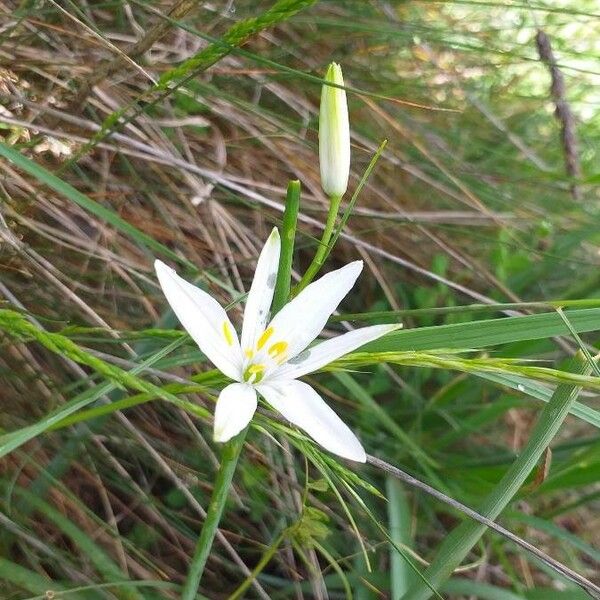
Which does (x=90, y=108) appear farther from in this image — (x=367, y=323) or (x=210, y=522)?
(x=210, y=522)

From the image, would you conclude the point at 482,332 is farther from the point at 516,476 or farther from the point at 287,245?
the point at 287,245

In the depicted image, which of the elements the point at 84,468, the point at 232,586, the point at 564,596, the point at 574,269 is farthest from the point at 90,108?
the point at 574,269

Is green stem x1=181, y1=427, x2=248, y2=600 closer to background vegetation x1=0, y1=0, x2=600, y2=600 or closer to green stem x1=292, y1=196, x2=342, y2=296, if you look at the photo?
background vegetation x1=0, y1=0, x2=600, y2=600

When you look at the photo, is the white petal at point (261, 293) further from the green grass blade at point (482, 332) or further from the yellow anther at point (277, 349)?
the green grass blade at point (482, 332)

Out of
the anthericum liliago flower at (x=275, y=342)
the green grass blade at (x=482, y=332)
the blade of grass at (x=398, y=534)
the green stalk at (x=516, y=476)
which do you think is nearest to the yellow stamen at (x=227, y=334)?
the anthericum liliago flower at (x=275, y=342)

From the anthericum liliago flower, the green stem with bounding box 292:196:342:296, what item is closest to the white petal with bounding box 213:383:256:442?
the anthericum liliago flower
